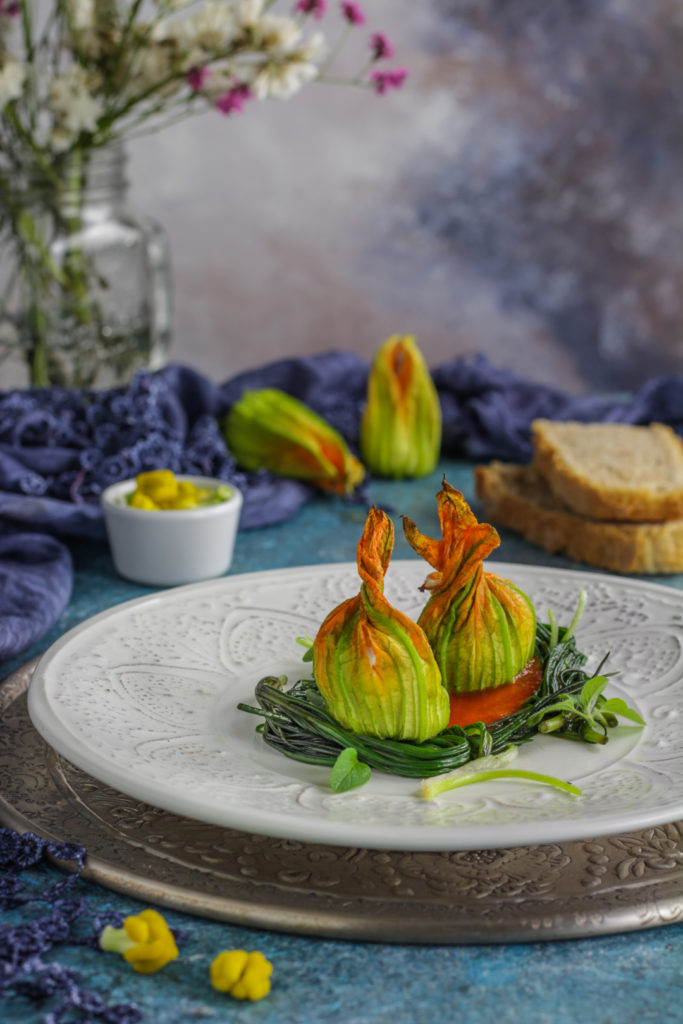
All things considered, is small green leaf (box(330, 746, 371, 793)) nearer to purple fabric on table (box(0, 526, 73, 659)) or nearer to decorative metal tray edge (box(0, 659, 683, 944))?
decorative metal tray edge (box(0, 659, 683, 944))

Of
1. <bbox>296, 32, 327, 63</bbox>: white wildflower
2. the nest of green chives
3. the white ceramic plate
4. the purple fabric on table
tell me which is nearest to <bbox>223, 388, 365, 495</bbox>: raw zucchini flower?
the purple fabric on table

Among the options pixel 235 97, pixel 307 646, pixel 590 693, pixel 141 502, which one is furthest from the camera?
pixel 235 97

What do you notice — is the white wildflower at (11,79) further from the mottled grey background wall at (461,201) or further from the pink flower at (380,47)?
the mottled grey background wall at (461,201)

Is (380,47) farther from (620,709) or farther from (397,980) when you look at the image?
(397,980)

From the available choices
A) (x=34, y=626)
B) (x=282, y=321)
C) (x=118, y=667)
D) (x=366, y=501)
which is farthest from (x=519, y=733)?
(x=282, y=321)

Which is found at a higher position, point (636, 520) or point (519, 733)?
point (519, 733)

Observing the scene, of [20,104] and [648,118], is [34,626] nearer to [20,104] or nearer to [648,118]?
[20,104]

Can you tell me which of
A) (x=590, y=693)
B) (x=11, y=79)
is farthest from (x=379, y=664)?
(x=11, y=79)
